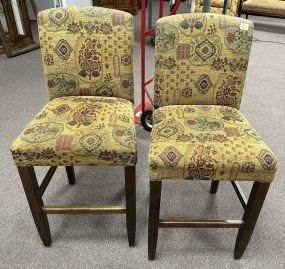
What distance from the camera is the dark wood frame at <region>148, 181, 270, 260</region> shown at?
1.00m

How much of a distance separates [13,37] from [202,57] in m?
2.93

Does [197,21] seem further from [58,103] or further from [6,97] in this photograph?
[6,97]

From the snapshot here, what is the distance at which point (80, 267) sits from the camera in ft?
3.87

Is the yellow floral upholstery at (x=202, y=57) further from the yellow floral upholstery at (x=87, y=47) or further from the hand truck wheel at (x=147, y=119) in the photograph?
the hand truck wheel at (x=147, y=119)

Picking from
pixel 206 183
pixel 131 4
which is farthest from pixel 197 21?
pixel 131 4

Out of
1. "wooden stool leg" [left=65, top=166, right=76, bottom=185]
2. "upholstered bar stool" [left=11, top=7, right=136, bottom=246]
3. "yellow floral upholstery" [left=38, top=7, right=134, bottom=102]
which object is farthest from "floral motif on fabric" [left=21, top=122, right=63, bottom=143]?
"wooden stool leg" [left=65, top=166, right=76, bottom=185]

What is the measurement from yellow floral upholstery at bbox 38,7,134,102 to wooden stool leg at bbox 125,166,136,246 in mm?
428

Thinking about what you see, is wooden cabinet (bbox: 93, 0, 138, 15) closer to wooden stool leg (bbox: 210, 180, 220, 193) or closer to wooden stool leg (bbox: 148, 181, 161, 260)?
wooden stool leg (bbox: 210, 180, 220, 193)

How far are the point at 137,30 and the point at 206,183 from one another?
10.4 feet

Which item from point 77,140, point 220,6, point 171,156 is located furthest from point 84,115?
point 220,6

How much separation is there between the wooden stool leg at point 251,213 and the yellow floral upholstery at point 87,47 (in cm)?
68

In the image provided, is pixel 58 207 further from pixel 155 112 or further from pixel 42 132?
pixel 155 112

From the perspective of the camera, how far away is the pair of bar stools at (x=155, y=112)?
3.17 feet

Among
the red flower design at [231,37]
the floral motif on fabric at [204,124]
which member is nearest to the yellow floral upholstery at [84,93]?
the floral motif on fabric at [204,124]
